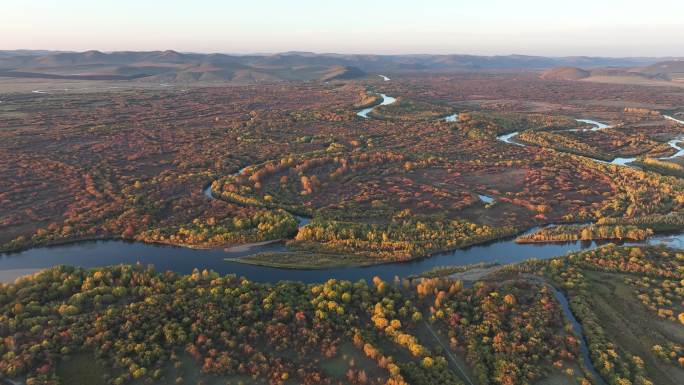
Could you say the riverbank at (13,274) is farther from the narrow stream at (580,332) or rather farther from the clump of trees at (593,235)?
the clump of trees at (593,235)

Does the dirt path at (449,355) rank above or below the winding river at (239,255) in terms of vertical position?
below

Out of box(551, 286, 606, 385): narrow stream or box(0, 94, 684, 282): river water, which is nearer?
box(551, 286, 606, 385): narrow stream

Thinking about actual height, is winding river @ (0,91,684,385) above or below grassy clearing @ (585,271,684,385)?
above

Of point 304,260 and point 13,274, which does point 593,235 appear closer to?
point 304,260

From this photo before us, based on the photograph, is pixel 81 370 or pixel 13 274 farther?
pixel 13 274

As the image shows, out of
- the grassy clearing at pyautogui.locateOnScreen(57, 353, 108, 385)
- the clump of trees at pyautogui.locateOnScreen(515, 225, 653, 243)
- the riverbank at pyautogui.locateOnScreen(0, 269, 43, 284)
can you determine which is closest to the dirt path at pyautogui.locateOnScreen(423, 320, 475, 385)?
the clump of trees at pyautogui.locateOnScreen(515, 225, 653, 243)

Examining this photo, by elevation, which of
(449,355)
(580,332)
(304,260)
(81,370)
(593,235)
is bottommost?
(580,332)

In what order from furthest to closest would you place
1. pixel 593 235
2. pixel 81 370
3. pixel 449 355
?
1. pixel 593 235
2. pixel 449 355
3. pixel 81 370

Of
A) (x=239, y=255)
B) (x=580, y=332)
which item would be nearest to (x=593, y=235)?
(x=580, y=332)

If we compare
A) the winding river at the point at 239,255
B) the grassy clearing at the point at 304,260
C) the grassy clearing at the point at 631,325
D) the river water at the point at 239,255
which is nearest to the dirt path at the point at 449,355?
the winding river at the point at 239,255

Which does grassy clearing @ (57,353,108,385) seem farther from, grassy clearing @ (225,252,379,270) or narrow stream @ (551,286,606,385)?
narrow stream @ (551,286,606,385)

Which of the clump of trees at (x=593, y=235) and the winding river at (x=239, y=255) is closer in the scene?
the winding river at (x=239, y=255)
